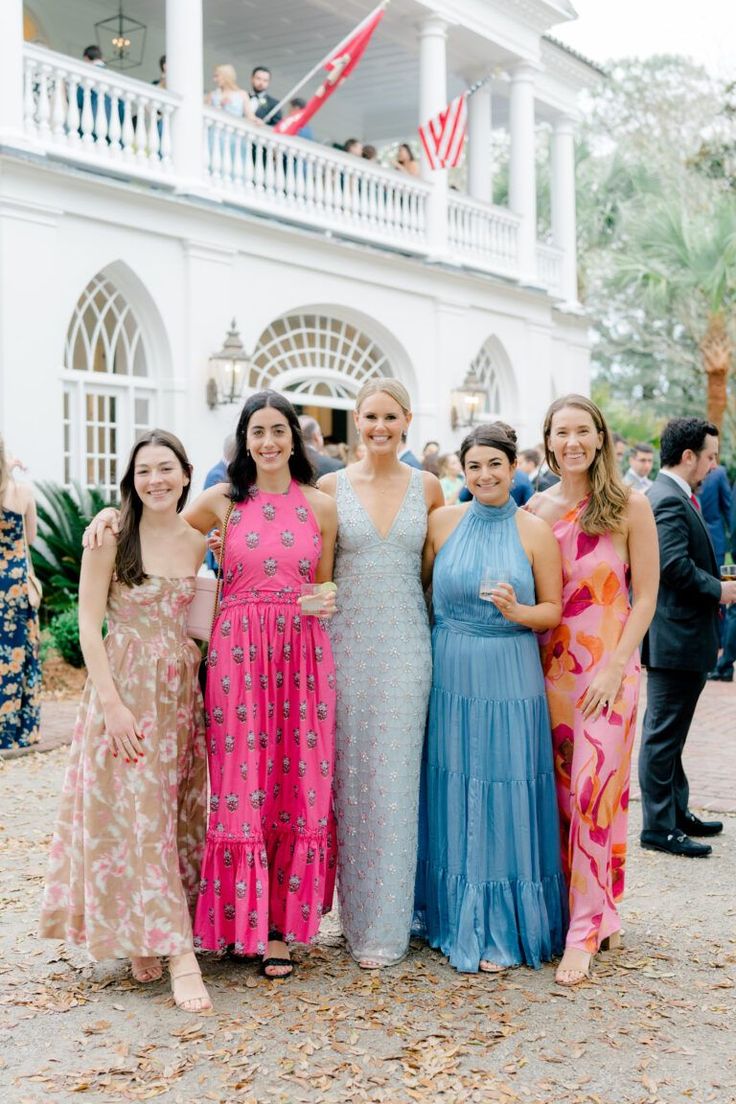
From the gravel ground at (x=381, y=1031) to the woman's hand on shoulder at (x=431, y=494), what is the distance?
166 cm

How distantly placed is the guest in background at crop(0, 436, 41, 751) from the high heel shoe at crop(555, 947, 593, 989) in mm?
4962

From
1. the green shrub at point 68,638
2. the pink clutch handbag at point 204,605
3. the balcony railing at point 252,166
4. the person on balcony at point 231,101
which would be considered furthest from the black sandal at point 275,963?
the person on balcony at point 231,101

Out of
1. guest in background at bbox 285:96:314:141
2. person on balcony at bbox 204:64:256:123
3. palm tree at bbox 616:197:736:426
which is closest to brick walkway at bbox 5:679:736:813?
person on balcony at bbox 204:64:256:123

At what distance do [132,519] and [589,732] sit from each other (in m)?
1.79

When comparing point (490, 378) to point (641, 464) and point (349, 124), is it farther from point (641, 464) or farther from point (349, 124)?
point (641, 464)

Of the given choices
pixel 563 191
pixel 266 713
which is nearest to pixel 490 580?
pixel 266 713

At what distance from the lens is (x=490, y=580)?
13.9 ft

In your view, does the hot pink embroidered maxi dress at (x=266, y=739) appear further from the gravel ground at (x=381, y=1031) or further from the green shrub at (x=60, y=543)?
the green shrub at (x=60, y=543)

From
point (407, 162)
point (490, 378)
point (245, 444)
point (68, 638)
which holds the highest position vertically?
point (407, 162)

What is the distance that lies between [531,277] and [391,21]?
14.3ft

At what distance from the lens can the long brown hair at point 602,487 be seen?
445 cm

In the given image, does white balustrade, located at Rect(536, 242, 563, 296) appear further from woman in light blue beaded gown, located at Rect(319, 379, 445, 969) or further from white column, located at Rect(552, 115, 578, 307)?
woman in light blue beaded gown, located at Rect(319, 379, 445, 969)

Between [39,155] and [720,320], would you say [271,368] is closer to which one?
[39,155]

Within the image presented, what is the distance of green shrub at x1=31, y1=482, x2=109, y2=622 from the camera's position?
446 inches
